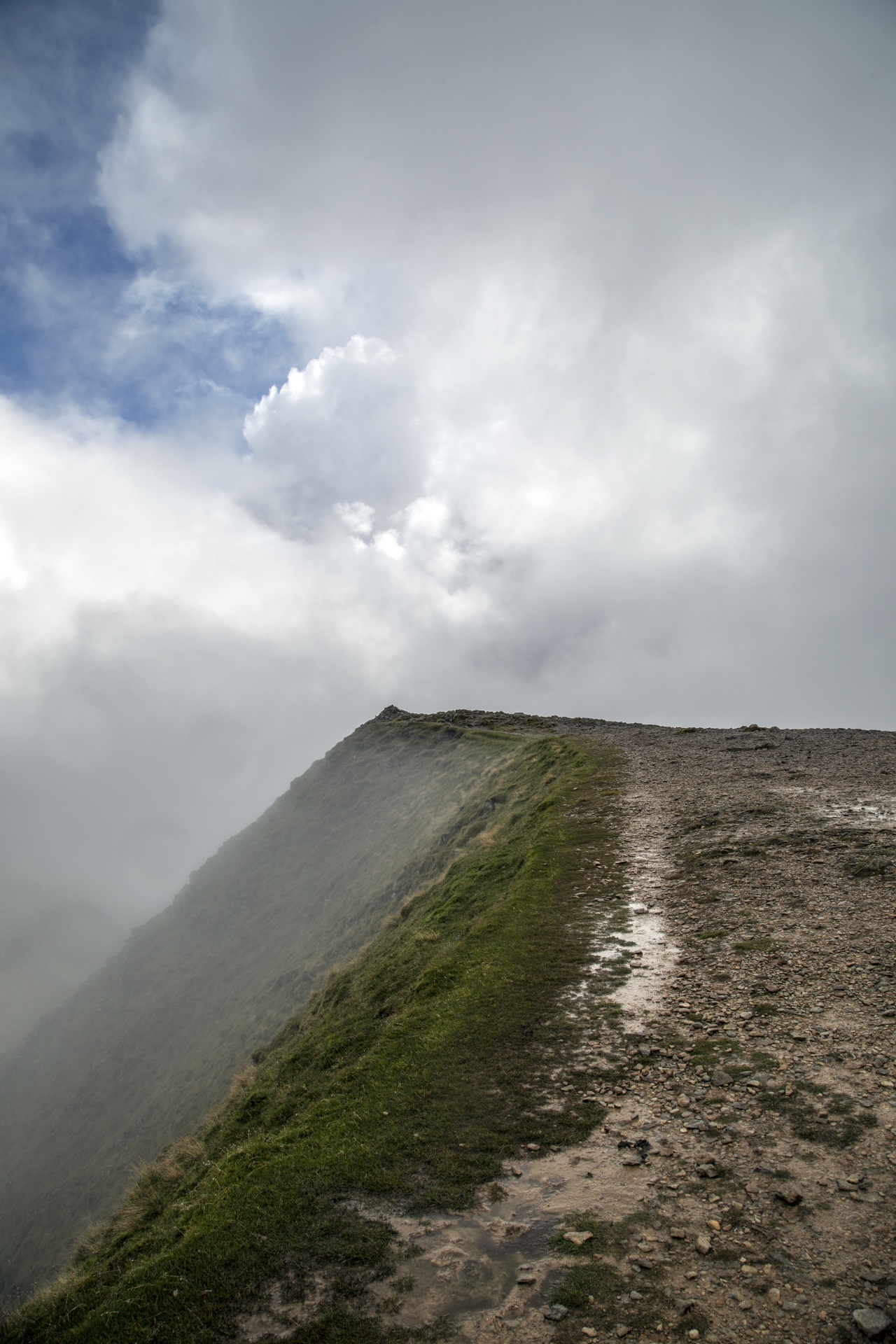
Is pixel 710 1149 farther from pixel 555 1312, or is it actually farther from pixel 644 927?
pixel 644 927

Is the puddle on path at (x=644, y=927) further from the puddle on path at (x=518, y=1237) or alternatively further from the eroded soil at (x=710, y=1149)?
the puddle on path at (x=518, y=1237)

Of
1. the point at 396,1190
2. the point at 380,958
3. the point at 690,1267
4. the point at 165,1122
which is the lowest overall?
the point at 165,1122

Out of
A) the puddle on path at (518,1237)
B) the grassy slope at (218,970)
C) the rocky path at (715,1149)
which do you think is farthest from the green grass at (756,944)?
the grassy slope at (218,970)

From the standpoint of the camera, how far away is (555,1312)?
675cm

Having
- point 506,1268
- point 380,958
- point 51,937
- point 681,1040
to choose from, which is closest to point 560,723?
point 380,958

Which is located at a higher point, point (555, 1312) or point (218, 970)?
point (555, 1312)

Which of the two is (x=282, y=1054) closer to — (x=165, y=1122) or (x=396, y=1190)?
(x=396, y=1190)

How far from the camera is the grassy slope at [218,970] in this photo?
116 ft

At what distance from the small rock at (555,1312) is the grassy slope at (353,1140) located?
1786 millimetres

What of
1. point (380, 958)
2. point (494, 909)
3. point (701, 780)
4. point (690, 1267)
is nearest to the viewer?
point (690, 1267)

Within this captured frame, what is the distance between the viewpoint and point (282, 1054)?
21.3 metres

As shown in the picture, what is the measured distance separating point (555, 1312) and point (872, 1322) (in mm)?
3171

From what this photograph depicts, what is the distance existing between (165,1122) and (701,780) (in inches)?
1429

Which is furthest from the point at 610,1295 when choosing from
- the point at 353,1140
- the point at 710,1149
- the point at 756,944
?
the point at 756,944
